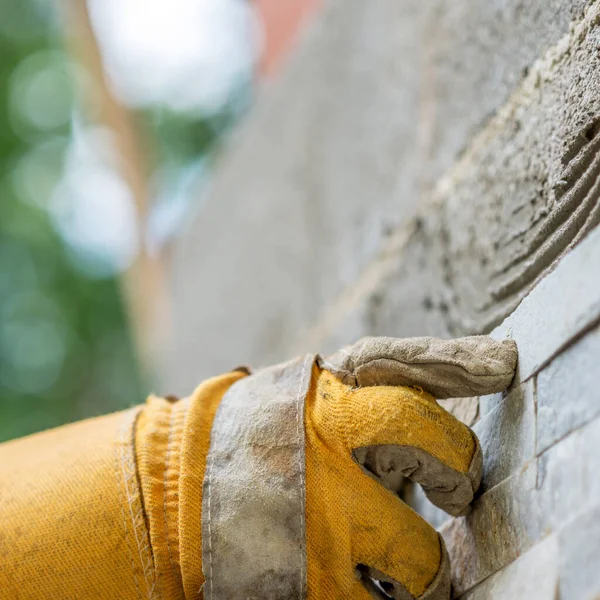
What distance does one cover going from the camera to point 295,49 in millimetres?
1894

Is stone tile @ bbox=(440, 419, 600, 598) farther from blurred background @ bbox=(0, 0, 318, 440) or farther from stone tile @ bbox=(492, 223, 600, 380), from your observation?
blurred background @ bbox=(0, 0, 318, 440)

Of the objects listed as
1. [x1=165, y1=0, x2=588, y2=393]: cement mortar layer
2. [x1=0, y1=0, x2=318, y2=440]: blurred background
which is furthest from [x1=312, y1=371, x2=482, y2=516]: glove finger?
[x1=0, y1=0, x2=318, y2=440]: blurred background

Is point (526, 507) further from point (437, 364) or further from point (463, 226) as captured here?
point (463, 226)

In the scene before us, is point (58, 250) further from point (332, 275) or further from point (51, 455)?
point (51, 455)

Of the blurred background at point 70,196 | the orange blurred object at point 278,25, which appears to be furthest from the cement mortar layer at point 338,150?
the blurred background at point 70,196

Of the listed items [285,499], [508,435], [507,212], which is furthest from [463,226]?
[285,499]

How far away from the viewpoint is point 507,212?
95cm

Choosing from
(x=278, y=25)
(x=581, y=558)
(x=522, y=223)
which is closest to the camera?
(x=581, y=558)

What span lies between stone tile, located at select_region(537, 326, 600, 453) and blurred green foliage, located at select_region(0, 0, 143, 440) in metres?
4.67

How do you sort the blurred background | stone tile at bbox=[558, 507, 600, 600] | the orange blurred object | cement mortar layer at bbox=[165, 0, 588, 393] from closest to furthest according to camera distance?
stone tile at bbox=[558, 507, 600, 600]
cement mortar layer at bbox=[165, 0, 588, 393]
the orange blurred object
the blurred background

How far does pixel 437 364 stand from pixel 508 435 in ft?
0.33

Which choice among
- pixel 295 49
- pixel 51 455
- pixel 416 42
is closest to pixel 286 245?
pixel 295 49

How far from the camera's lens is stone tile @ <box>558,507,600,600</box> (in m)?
0.55

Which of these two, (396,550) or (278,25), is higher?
(396,550)
